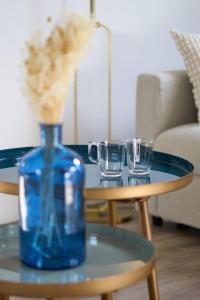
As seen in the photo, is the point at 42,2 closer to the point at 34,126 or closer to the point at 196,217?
the point at 34,126

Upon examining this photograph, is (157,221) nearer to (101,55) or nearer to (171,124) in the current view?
(171,124)

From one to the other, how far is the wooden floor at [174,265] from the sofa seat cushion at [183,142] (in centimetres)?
33

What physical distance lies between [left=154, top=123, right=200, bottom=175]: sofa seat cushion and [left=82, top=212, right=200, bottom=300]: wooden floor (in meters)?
0.33

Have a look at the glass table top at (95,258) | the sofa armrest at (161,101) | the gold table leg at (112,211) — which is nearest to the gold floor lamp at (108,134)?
the sofa armrest at (161,101)

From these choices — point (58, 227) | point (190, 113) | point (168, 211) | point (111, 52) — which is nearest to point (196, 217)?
point (168, 211)

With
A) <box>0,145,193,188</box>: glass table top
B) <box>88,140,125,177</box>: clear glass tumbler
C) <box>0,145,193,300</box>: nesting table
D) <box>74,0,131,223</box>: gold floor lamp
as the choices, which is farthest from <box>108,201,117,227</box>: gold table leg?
<box>74,0,131,223</box>: gold floor lamp

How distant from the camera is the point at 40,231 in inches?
45.1

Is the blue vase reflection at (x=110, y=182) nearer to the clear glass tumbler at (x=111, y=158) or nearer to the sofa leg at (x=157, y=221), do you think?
the clear glass tumbler at (x=111, y=158)

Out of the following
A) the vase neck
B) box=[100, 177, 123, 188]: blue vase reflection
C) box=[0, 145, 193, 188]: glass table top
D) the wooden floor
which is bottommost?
the wooden floor

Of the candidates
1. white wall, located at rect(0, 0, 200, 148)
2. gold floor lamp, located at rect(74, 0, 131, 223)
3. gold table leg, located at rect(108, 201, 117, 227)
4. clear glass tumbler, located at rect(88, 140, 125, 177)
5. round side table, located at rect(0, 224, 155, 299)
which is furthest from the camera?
gold floor lamp, located at rect(74, 0, 131, 223)

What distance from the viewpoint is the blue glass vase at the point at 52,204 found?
1127 millimetres

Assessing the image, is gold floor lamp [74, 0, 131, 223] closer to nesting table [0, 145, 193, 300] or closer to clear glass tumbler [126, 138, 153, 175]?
nesting table [0, 145, 193, 300]

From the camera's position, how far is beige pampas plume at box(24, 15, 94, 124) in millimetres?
1065

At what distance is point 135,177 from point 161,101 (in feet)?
3.66
